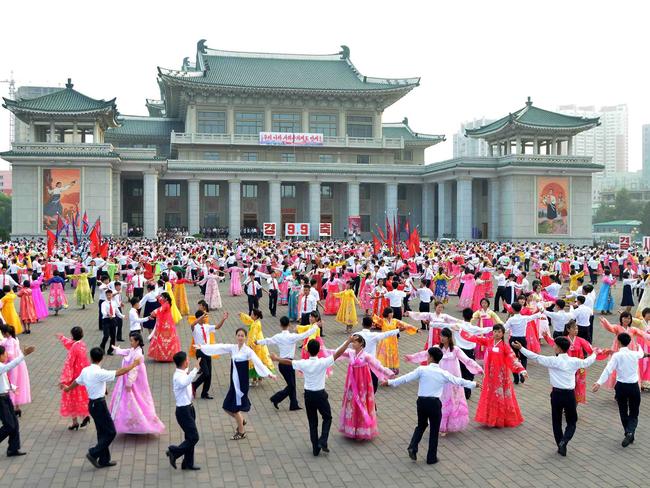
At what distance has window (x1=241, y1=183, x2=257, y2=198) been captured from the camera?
58938 millimetres

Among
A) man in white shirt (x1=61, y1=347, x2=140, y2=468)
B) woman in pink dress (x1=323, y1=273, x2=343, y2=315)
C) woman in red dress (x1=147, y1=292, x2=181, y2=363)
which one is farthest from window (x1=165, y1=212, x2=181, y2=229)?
man in white shirt (x1=61, y1=347, x2=140, y2=468)

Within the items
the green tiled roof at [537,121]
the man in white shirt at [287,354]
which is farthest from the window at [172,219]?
the man in white shirt at [287,354]

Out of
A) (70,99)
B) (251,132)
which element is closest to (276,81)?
(251,132)

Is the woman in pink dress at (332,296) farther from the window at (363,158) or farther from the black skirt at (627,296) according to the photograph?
the window at (363,158)

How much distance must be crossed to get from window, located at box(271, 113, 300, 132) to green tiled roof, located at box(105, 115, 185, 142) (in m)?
9.77

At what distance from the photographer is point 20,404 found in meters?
9.02

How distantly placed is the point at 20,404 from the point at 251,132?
51883mm

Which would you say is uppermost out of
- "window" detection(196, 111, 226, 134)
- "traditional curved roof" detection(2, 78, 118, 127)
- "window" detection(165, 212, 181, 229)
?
"window" detection(196, 111, 226, 134)

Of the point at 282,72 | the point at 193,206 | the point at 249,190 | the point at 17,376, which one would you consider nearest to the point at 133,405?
the point at 17,376

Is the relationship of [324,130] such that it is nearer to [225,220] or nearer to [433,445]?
[225,220]

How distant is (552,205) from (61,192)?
118ft

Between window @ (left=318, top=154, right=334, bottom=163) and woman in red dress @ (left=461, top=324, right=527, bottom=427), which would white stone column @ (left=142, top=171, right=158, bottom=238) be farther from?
woman in red dress @ (left=461, top=324, right=527, bottom=427)

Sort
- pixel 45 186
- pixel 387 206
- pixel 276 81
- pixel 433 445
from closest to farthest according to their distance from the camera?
1. pixel 433 445
2. pixel 45 186
3. pixel 387 206
4. pixel 276 81

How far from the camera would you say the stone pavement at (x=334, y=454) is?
685 centimetres
